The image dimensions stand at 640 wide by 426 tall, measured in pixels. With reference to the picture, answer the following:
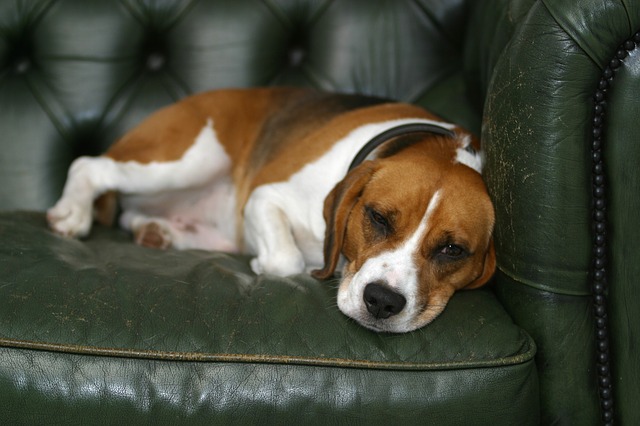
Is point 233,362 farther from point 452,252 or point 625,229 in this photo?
point 625,229

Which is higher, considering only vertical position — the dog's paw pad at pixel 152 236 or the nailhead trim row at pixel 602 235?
the nailhead trim row at pixel 602 235

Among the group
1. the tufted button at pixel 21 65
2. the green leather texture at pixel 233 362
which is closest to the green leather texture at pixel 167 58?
the tufted button at pixel 21 65

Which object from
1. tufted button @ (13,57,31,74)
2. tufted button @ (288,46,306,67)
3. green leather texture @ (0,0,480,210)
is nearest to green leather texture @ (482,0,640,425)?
green leather texture @ (0,0,480,210)

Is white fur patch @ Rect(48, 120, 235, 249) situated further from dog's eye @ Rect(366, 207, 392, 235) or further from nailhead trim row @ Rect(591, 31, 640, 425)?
nailhead trim row @ Rect(591, 31, 640, 425)

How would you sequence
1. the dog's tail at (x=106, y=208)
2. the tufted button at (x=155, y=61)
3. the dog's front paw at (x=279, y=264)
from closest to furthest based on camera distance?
the dog's front paw at (x=279, y=264), the dog's tail at (x=106, y=208), the tufted button at (x=155, y=61)

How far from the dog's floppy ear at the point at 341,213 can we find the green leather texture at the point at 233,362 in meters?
0.31

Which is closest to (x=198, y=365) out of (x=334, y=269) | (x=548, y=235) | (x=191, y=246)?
(x=334, y=269)

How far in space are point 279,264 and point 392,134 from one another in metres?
0.54

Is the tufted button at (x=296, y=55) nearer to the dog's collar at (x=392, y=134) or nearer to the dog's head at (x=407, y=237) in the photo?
the dog's collar at (x=392, y=134)

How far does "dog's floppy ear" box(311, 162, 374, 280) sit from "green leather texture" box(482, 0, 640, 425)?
430 millimetres

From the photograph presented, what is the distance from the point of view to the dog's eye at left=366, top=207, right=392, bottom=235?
200 centimetres

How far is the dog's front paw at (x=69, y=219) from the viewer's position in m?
2.44

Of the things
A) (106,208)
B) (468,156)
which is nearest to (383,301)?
(468,156)

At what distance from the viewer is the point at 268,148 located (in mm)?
2834
